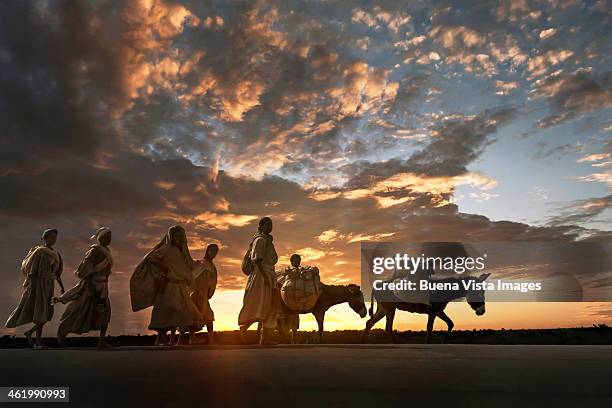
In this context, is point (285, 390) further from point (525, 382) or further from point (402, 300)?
point (402, 300)

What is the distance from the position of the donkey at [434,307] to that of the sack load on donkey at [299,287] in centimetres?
231

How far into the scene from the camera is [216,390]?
18.5ft

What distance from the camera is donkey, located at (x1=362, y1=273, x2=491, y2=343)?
60.8ft

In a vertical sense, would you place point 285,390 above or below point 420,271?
below

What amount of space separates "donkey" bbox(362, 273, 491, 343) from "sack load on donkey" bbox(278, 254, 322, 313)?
2.31 m

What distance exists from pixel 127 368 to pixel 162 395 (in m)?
2.49

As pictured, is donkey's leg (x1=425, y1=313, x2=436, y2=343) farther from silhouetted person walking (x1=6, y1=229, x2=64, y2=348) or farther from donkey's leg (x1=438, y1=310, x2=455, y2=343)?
silhouetted person walking (x1=6, y1=229, x2=64, y2=348)

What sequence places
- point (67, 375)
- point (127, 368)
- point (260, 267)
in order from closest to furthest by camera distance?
point (67, 375)
point (127, 368)
point (260, 267)

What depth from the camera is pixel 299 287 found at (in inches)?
699

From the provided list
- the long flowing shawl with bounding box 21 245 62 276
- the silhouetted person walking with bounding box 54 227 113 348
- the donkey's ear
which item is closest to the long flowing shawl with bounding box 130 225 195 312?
the silhouetted person walking with bounding box 54 227 113 348

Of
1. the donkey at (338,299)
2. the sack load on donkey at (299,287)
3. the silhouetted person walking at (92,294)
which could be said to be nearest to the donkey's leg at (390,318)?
the donkey at (338,299)

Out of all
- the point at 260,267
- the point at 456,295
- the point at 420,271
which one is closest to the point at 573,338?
the point at 456,295

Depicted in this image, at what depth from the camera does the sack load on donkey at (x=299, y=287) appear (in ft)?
57.9

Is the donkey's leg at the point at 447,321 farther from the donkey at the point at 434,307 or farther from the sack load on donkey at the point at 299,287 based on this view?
the sack load on donkey at the point at 299,287
